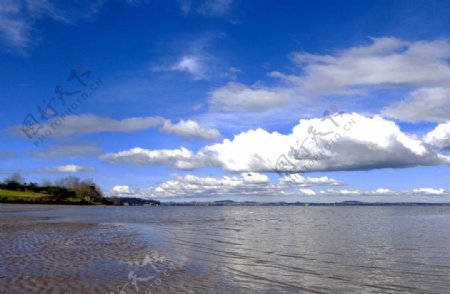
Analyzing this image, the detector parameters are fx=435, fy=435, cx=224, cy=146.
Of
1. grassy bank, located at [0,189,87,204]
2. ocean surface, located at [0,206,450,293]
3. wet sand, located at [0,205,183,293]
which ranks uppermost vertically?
grassy bank, located at [0,189,87,204]

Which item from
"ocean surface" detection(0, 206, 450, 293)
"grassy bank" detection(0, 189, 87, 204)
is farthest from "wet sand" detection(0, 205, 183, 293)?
"grassy bank" detection(0, 189, 87, 204)

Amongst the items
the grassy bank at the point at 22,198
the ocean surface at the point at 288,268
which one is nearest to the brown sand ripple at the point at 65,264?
the ocean surface at the point at 288,268

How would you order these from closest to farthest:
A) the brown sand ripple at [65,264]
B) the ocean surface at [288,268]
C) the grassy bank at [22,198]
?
the brown sand ripple at [65,264], the ocean surface at [288,268], the grassy bank at [22,198]

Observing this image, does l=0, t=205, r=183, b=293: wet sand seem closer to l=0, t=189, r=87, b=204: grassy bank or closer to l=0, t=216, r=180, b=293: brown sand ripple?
l=0, t=216, r=180, b=293: brown sand ripple

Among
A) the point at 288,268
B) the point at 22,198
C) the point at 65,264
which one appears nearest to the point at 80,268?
the point at 65,264

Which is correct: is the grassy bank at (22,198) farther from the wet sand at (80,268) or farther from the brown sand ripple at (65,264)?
the wet sand at (80,268)

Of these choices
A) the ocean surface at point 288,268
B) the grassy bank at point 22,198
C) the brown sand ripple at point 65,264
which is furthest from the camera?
the grassy bank at point 22,198

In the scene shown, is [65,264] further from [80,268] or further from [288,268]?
[288,268]

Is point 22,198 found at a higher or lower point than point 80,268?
higher

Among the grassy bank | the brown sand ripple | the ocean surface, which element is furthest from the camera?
the grassy bank

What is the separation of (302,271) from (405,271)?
4694mm

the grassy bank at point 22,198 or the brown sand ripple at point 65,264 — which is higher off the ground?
the grassy bank at point 22,198

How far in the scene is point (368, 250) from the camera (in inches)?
1053

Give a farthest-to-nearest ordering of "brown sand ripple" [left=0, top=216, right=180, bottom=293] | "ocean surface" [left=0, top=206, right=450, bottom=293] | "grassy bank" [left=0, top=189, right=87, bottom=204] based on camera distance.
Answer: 1. "grassy bank" [left=0, top=189, right=87, bottom=204]
2. "ocean surface" [left=0, top=206, right=450, bottom=293]
3. "brown sand ripple" [left=0, top=216, right=180, bottom=293]
